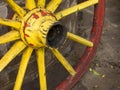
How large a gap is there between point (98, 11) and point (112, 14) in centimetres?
160

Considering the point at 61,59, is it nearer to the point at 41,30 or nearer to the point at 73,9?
the point at 73,9

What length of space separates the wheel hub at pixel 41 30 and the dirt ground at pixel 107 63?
103 cm

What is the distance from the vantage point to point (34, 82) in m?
2.94

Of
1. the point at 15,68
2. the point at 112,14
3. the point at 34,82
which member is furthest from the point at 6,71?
the point at 112,14

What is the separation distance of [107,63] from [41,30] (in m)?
1.47

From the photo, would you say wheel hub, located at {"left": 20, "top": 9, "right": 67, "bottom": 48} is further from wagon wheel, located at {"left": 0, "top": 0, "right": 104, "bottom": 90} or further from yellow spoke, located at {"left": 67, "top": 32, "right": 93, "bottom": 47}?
yellow spoke, located at {"left": 67, "top": 32, "right": 93, "bottom": 47}

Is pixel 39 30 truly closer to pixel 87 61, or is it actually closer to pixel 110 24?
pixel 87 61

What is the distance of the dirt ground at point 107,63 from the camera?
3002mm

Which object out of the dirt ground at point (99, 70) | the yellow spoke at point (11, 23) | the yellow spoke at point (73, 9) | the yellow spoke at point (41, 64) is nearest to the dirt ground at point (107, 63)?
the dirt ground at point (99, 70)

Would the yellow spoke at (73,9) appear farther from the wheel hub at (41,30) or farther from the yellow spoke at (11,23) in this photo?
the yellow spoke at (11,23)

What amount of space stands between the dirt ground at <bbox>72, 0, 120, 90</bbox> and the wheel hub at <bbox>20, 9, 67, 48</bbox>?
3.37 feet

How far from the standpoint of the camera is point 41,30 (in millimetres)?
1995

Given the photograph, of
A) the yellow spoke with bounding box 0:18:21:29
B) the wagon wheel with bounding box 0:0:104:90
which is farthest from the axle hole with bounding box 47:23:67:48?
the yellow spoke with bounding box 0:18:21:29

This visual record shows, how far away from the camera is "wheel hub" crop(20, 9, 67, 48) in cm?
198
